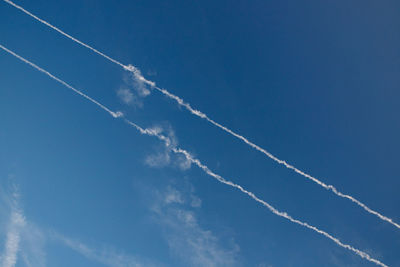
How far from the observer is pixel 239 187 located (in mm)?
42406

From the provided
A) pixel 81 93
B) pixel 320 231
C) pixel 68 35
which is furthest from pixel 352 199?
pixel 68 35

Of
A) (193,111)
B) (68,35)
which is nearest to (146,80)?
(193,111)

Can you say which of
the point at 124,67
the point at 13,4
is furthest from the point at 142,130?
the point at 13,4

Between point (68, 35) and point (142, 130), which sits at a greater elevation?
point (68, 35)

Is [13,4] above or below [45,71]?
above

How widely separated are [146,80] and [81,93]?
20.1ft

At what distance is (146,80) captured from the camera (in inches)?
1629

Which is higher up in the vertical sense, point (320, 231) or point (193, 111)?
point (193, 111)

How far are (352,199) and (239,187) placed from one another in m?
10.2

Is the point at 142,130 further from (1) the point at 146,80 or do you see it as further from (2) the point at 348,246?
(2) the point at 348,246

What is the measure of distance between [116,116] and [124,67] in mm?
4576

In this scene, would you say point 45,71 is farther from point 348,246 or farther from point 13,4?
point 348,246

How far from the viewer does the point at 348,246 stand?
137 feet

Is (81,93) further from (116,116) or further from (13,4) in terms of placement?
(13,4)
